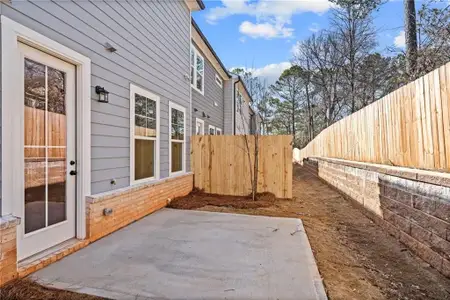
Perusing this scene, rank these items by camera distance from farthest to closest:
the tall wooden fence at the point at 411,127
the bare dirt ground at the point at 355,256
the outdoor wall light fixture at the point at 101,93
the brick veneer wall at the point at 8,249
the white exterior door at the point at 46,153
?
1. the outdoor wall light fixture at the point at 101,93
2. the tall wooden fence at the point at 411,127
3. the white exterior door at the point at 46,153
4. the bare dirt ground at the point at 355,256
5. the brick veneer wall at the point at 8,249

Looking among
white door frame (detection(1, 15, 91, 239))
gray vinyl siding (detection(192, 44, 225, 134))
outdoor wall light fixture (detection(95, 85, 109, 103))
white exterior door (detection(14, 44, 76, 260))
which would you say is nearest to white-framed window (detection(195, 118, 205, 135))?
gray vinyl siding (detection(192, 44, 225, 134))

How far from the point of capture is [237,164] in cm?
716

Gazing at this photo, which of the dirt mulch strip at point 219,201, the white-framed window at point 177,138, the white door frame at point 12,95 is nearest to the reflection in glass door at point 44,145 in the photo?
the white door frame at point 12,95

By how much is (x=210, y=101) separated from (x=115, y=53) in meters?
6.94

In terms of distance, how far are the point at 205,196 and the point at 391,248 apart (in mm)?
4307

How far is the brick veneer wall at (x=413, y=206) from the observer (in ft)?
9.00

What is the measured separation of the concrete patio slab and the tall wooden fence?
6.02 feet

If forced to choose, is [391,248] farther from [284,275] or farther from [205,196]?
[205,196]

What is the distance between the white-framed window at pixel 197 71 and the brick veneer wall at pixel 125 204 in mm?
3908

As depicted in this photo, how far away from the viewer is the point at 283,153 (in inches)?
269

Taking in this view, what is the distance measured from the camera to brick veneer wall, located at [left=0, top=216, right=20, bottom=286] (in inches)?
89.1

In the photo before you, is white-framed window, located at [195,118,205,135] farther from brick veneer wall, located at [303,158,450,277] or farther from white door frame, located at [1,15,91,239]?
white door frame, located at [1,15,91,239]

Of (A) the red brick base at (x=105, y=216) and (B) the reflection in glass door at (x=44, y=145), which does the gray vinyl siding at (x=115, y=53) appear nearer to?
(A) the red brick base at (x=105, y=216)

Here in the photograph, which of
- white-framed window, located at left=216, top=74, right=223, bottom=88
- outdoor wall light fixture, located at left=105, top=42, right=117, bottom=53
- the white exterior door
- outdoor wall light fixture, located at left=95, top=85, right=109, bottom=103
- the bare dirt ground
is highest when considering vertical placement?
white-framed window, located at left=216, top=74, right=223, bottom=88
